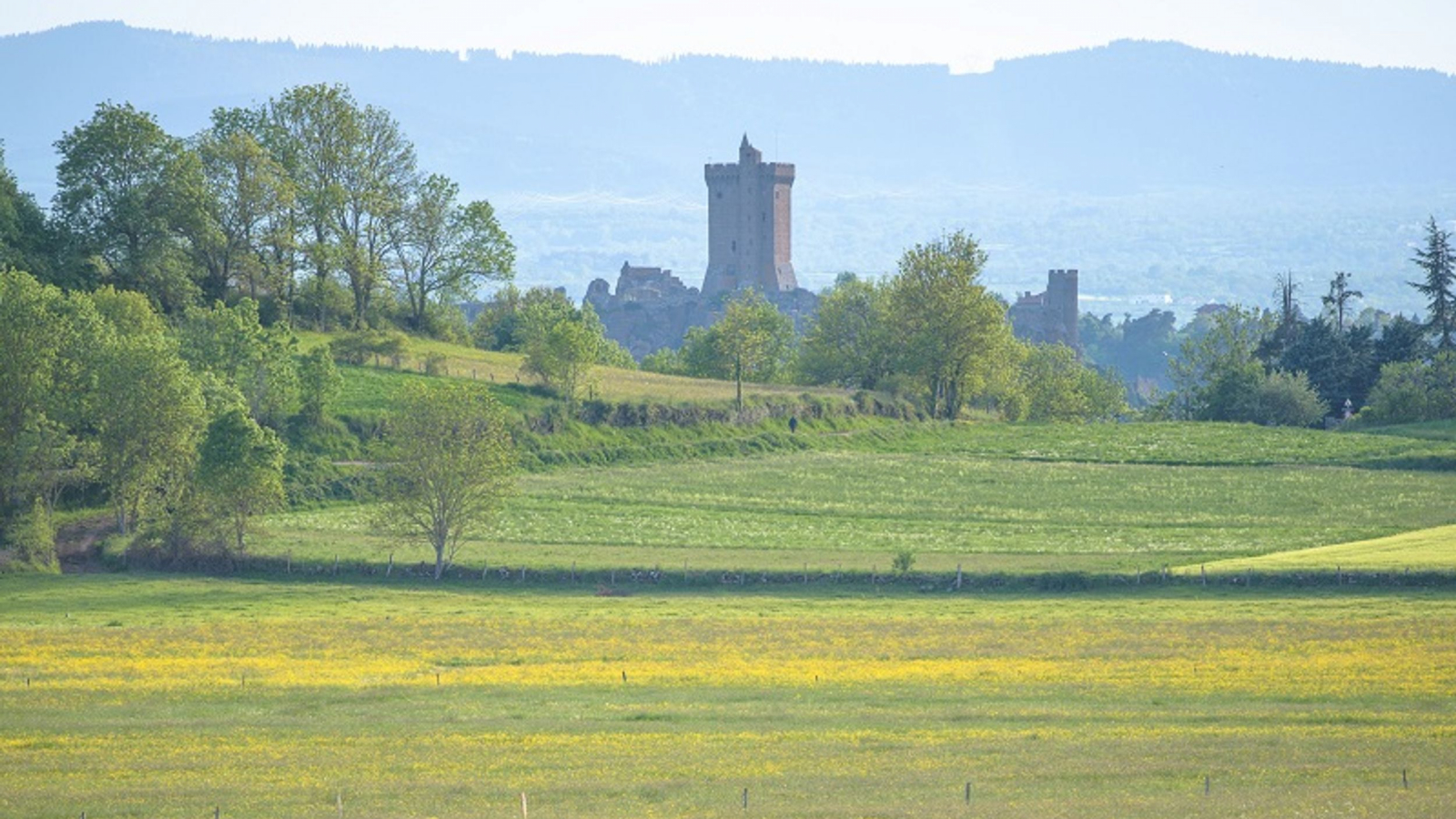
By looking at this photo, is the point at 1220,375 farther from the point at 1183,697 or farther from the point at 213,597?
the point at 1183,697

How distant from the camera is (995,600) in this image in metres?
61.7

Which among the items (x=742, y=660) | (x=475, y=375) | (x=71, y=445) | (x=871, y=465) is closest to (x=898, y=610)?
(x=742, y=660)

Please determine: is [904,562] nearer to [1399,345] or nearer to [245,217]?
[245,217]

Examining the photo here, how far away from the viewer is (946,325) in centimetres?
12125

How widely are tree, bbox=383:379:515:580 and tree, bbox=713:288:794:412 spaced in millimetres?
36807

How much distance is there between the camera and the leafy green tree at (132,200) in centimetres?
10188

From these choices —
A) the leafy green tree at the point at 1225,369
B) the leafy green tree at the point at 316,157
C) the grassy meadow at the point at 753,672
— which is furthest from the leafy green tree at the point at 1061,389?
the grassy meadow at the point at 753,672

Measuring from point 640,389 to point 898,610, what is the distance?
5117 centimetres

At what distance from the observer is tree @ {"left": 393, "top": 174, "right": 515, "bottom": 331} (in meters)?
119

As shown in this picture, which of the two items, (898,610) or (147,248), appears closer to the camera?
(898,610)

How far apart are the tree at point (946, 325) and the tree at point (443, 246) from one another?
2386cm

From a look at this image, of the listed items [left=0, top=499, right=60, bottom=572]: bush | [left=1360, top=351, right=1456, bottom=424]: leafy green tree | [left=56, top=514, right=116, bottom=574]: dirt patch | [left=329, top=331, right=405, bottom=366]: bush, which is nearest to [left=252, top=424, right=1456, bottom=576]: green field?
[left=56, top=514, right=116, bottom=574]: dirt patch

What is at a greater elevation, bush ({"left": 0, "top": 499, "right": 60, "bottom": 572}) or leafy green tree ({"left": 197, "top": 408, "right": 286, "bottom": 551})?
leafy green tree ({"left": 197, "top": 408, "right": 286, "bottom": 551})

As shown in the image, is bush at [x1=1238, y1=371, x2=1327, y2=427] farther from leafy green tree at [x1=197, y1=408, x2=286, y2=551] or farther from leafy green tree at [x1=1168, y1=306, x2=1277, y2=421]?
leafy green tree at [x1=197, y1=408, x2=286, y2=551]
